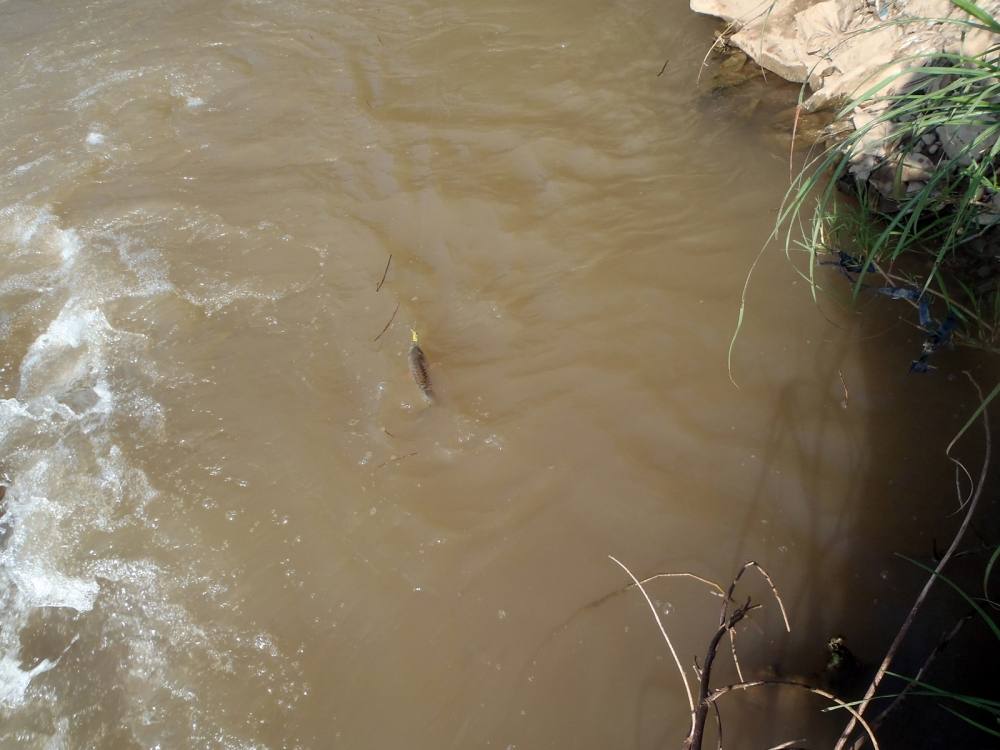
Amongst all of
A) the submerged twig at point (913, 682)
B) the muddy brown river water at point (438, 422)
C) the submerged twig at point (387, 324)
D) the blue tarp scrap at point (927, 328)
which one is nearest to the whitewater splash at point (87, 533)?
the muddy brown river water at point (438, 422)

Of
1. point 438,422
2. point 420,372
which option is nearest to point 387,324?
point 420,372

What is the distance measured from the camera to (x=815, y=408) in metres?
2.53

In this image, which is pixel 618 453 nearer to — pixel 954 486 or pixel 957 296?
pixel 954 486

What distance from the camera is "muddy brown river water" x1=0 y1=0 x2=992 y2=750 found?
215 cm

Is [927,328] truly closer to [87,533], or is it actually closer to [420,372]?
[420,372]

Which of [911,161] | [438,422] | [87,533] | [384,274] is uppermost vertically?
[911,161]

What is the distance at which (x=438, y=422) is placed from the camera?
2717mm

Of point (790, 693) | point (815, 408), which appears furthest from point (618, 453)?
point (790, 693)

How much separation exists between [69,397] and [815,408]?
10.8 ft

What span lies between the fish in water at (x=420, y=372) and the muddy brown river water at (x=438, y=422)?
82 millimetres

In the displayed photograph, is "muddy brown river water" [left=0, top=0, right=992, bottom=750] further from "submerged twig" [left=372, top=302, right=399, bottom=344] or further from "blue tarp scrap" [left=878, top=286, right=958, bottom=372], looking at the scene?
"blue tarp scrap" [left=878, top=286, right=958, bottom=372]

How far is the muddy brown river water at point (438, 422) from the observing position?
2154 mm

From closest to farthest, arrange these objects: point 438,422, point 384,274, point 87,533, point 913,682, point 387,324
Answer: point 913,682, point 87,533, point 438,422, point 387,324, point 384,274

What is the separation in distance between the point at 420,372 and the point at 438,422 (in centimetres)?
23
